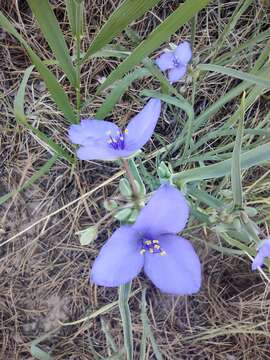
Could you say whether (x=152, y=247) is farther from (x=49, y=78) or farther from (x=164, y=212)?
(x=49, y=78)

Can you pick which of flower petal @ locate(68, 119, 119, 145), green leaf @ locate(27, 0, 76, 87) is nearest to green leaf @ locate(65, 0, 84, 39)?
green leaf @ locate(27, 0, 76, 87)

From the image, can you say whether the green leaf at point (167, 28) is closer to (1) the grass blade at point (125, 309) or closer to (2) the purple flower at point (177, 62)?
(2) the purple flower at point (177, 62)

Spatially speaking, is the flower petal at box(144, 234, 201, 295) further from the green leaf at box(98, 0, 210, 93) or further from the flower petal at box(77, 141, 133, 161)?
the green leaf at box(98, 0, 210, 93)

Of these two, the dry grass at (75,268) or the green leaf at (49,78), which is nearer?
the green leaf at (49,78)

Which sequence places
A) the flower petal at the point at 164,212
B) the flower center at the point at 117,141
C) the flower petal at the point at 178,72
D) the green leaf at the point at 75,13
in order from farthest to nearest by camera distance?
the flower petal at the point at 178,72, the green leaf at the point at 75,13, the flower center at the point at 117,141, the flower petal at the point at 164,212

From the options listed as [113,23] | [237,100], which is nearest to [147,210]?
[113,23]

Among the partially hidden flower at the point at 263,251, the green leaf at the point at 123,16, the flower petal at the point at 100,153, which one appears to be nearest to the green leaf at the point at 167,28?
the green leaf at the point at 123,16
